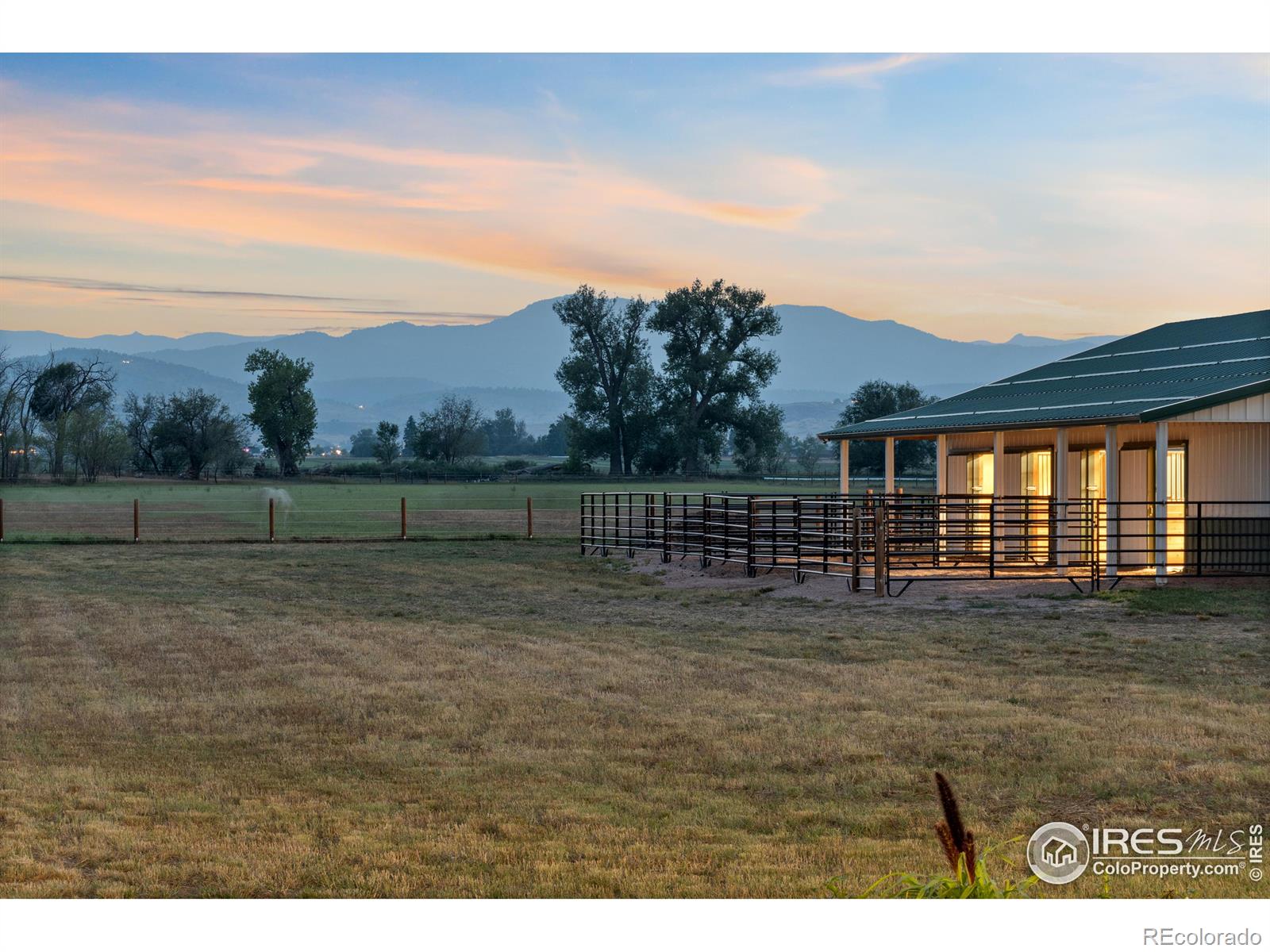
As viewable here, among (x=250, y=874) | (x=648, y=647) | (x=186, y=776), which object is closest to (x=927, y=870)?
(x=250, y=874)

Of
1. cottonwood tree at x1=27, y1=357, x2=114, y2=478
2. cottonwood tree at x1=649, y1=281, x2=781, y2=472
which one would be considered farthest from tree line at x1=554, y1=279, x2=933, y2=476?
cottonwood tree at x1=27, y1=357, x2=114, y2=478

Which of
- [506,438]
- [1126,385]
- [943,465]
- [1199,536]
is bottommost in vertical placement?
[1199,536]

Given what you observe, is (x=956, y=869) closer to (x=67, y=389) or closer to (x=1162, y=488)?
(x=1162, y=488)

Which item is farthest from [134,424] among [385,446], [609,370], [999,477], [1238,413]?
[1238,413]

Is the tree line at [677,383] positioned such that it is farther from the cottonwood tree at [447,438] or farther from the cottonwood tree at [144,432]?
the cottonwood tree at [144,432]

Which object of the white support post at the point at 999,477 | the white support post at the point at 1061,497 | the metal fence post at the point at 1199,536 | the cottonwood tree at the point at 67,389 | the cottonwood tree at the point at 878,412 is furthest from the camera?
the cottonwood tree at the point at 67,389

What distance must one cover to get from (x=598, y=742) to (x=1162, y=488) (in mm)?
12326

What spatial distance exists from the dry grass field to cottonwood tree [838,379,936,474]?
160 ft

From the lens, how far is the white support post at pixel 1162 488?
17156 millimetres

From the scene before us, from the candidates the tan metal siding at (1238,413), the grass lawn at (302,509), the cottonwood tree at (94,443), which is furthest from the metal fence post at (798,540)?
the cottonwood tree at (94,443)

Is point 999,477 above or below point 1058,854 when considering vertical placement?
above

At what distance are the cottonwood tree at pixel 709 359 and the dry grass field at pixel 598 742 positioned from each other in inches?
2235

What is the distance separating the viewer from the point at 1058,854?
547cm

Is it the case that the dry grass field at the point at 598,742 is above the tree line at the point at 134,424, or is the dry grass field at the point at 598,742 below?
below
